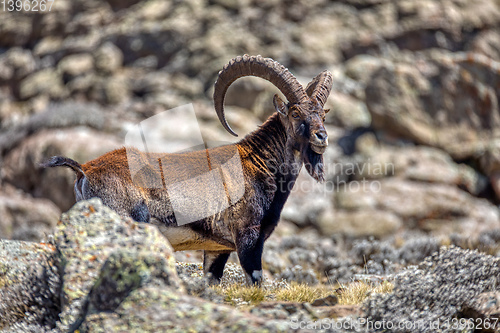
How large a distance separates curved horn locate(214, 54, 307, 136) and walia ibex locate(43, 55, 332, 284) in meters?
0.01

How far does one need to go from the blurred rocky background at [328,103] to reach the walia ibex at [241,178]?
10.2 ft

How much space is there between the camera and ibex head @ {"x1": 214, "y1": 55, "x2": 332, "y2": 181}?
6.42m

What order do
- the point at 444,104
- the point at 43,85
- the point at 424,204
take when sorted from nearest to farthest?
1. the point at 424,204
2. the point at 444,104
3. the point at 43,85

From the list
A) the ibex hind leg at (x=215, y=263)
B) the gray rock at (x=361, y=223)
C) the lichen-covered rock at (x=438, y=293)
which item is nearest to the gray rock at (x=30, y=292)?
the ibex hind leg at (x=215, y=263)

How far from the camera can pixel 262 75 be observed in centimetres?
685

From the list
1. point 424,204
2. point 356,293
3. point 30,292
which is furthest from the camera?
point 424,204

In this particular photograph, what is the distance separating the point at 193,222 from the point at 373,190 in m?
12.8

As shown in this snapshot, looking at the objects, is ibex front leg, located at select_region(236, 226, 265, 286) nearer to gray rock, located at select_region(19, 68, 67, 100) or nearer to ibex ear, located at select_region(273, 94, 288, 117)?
ibex ear, located at select_region(273, 94, 288, 117)

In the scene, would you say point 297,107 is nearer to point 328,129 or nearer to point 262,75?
point 262,75

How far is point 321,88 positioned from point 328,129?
13.9 meters

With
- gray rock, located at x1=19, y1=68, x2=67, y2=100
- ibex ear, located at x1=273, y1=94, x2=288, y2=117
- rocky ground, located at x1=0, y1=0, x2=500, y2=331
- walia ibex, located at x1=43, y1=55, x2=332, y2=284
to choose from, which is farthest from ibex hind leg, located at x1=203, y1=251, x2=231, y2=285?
gray rock, located at x1=19, y1=68, x2=67, y2=100

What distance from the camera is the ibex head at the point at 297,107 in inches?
253

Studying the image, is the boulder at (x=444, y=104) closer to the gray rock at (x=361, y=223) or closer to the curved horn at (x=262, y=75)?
the gray rock at (x=361, y=223)

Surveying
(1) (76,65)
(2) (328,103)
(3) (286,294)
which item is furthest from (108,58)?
(3) (286,294)
